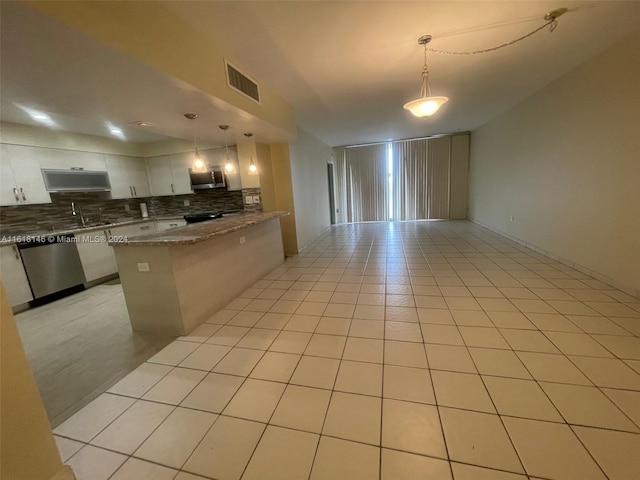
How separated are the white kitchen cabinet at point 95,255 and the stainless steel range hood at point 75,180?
77 centimetres

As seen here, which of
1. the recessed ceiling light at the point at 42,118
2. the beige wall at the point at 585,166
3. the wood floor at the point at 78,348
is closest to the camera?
the wood floor at the point at 78,348

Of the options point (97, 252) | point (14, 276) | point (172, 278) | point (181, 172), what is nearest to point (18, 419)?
point (172, 278)

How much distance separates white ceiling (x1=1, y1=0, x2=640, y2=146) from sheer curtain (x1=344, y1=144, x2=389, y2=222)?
170 inches

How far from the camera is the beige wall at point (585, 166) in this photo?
2.60 m

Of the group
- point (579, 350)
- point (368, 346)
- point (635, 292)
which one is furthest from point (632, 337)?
point (368, 346)

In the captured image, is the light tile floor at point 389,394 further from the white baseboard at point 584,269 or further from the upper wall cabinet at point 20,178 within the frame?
the upper wall cabinet at point 20,178

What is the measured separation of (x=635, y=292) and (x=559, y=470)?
2.65m

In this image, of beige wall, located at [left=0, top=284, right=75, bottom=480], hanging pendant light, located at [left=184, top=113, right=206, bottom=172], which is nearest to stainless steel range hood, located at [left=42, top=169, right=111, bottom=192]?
hanging pendant light, located at [left=184, top=113, right=206, bottom=172]

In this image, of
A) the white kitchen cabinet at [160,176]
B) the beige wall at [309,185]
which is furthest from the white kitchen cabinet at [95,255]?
the beige wall at [309,185]

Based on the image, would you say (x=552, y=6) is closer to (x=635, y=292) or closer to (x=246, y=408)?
(x=635, y=292)

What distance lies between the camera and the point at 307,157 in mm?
5766

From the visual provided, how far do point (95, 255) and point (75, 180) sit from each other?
1263 mm

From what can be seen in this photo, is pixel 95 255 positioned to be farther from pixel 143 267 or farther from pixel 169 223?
pixel 143 267

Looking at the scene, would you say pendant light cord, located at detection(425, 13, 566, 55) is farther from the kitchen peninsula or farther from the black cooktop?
the black cooktop
